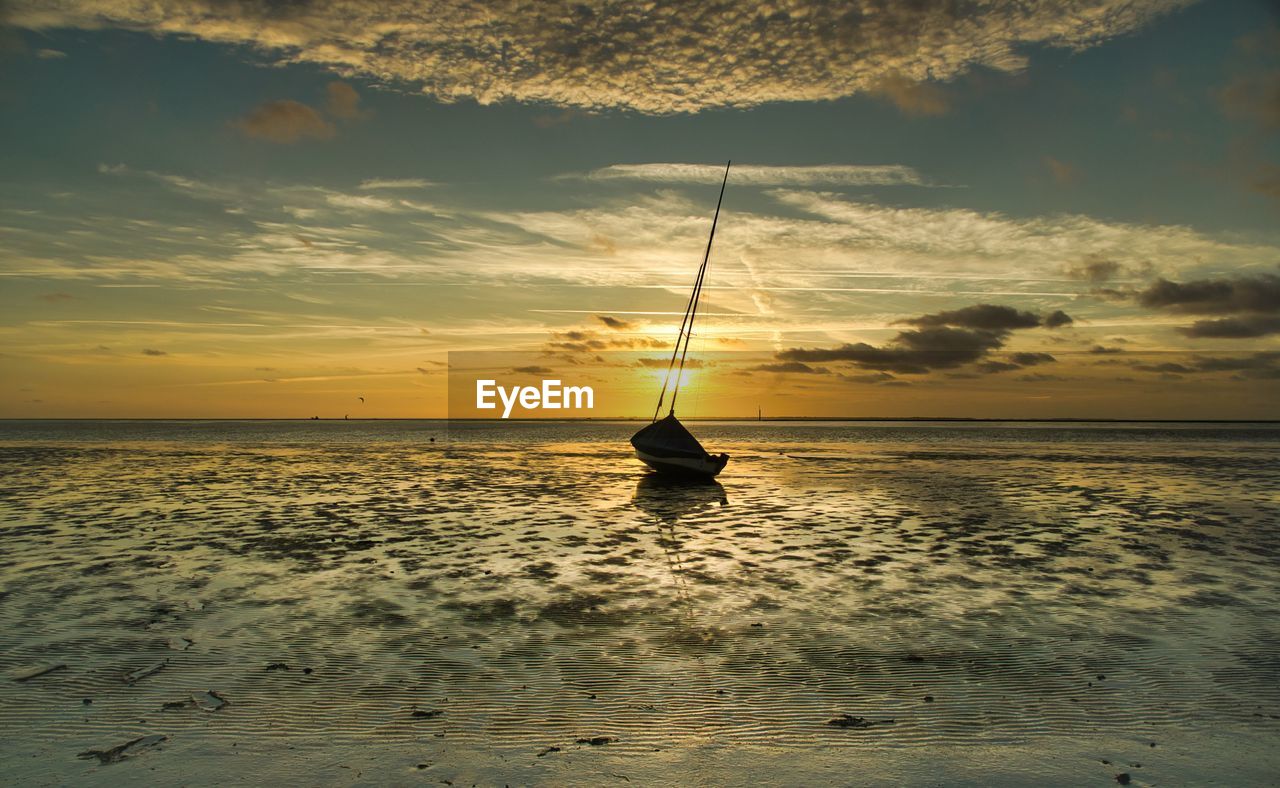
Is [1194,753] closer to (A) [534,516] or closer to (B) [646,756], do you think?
(B) [646,756]

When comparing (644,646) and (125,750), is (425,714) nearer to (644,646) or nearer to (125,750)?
(125,750)

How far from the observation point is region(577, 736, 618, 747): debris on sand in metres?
7.13

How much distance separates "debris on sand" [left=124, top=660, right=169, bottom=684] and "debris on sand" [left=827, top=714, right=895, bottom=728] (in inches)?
321

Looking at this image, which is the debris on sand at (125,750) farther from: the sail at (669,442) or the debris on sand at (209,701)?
the sail at (669,442)

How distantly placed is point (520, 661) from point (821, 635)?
4.41 metres

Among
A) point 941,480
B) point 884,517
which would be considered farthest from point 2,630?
point 941,480

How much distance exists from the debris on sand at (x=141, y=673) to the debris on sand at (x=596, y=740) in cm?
576

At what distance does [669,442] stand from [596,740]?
29935 mm

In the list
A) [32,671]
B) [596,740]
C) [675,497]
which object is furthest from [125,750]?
[675,497]

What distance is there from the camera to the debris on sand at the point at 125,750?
22.4 feet

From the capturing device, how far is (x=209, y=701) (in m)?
8.27

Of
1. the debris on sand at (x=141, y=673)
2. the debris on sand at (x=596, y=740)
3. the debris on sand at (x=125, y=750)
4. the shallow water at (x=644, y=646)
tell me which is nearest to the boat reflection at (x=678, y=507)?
the shallow water at (x=644, y=646)

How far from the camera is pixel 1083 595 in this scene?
44.7 feet

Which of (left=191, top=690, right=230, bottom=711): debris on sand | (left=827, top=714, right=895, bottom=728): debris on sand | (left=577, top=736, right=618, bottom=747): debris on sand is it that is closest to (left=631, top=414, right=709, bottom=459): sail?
(left=827, top=714, right=895, bottom=728): debris on sand
